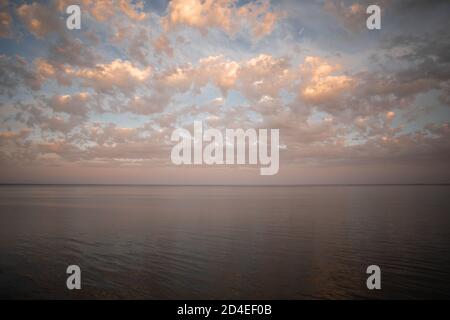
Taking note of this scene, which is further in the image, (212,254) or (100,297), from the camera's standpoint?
(212,254)

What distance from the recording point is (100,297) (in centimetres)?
2009
